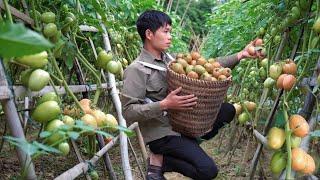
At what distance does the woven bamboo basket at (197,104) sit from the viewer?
209 cm

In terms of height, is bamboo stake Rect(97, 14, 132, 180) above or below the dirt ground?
above

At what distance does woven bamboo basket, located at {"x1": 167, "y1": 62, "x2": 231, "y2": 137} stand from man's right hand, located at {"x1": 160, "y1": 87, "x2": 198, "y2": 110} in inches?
1.1

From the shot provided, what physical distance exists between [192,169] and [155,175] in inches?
10.7

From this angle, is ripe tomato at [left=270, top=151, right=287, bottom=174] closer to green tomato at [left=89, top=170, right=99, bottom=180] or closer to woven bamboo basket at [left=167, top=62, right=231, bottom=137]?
woven bamboo basket at [left=167, top=62, right=231, bottom=137]

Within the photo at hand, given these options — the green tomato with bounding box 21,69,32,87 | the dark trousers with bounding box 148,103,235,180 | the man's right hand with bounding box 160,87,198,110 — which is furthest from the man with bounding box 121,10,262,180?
the green tomato with bounding box 21,69,32,87

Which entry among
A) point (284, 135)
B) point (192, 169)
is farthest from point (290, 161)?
point (192, 169)

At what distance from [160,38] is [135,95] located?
0.38 meters

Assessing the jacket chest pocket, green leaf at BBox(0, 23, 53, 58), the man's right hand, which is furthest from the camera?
the jacket chest pocket

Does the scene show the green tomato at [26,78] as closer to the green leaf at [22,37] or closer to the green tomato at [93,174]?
the green tomato at [93,174]

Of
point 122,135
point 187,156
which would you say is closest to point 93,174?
point 122,135

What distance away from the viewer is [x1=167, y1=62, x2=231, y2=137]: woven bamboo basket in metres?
2.09

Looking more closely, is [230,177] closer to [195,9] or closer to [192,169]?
[192,169]

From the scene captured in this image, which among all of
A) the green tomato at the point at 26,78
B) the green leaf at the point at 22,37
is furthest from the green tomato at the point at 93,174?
the green leaf at the point at 22,37

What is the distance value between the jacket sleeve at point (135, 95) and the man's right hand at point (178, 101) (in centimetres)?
9
